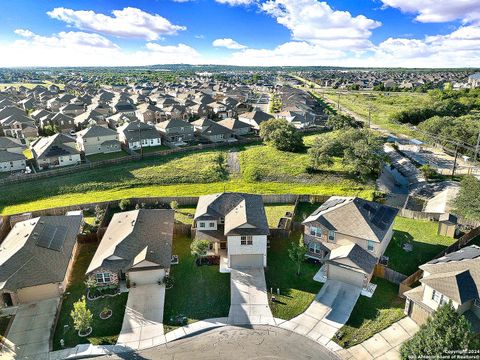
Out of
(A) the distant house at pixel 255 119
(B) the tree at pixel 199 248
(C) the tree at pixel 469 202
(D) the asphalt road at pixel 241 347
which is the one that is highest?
(A) the distant house at pixel 255 119

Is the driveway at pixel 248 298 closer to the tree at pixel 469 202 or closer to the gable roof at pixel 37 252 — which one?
the gable roof at pixel 37 252

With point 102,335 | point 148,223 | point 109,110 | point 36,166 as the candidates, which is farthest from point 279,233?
point 109,110

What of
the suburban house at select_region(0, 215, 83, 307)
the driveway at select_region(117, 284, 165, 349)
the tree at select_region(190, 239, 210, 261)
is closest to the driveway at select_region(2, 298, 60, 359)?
the suburban house at select_region(0, 215, 83, 307)

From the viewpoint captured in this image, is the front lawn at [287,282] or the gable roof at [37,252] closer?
the front lawn at [287,282]

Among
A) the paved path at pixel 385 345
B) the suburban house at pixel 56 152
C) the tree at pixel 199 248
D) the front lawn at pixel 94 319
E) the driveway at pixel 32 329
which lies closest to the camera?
the paved path at pixel 385 345

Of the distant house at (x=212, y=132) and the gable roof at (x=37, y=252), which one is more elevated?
the distant house at (x=212, y=132)

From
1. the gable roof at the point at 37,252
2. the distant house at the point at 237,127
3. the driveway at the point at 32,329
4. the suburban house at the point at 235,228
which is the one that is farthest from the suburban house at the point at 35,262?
the distant house at the point at 237,127

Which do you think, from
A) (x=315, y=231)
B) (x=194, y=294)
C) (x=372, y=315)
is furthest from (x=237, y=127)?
(x=372, y=315)
